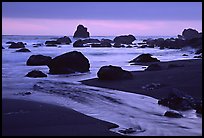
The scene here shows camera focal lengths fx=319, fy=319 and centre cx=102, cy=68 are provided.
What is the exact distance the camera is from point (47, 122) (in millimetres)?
7121

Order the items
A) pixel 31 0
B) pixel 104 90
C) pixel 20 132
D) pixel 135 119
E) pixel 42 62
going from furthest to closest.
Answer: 1. pixel 42 62
2. pixel 104 90
3. pixel 135 119
4. pixel 20 132
5. pixel 31 0

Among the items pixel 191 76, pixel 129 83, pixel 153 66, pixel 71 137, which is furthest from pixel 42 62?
pixel 71 137

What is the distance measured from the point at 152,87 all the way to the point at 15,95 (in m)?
5.23

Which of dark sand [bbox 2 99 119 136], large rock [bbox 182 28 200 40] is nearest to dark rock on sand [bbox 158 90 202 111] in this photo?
dark sand [bbox 2 99 119 136]

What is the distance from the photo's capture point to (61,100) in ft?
32.8

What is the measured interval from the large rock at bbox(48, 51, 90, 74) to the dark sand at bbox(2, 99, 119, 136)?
9.16 m

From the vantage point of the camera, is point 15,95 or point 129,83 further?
point 129,83

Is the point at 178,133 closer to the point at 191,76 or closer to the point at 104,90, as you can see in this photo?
the point at 104,90

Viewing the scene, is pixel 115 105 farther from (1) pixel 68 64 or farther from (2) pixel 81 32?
(2) pixel 81 32

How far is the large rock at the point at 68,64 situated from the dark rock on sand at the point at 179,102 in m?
9.17

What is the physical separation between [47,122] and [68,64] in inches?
469

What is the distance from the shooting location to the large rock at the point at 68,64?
1807 centimetres

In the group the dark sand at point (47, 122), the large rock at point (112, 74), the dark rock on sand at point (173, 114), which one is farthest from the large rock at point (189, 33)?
the dark sand at point (47, 122)

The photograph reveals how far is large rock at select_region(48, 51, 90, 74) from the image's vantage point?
18073mm
